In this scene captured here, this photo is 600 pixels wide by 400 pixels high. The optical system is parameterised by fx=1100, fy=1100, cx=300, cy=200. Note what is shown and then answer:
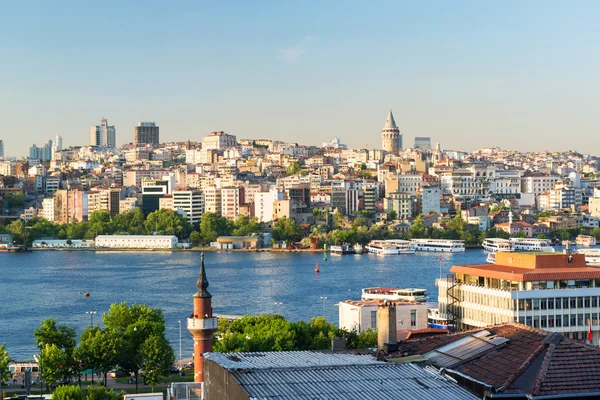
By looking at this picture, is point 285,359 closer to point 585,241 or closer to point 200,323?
point 200,323

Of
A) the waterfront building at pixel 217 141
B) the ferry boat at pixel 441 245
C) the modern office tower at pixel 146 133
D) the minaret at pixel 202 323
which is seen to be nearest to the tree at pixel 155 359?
the minaret at pixel 202 323

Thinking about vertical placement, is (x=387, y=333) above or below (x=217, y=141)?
below

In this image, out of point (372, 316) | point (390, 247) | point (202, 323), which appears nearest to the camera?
point (202, 323)

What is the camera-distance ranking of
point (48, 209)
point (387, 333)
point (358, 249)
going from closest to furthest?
point (387, 333), point (358, 249), point (48, 209)

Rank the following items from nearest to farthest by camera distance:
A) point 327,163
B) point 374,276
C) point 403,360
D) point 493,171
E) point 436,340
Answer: point 403,360 < point 436,340 < point 374,276 < point 493,171 < point 327,163

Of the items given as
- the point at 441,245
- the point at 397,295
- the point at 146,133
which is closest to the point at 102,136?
the point at 146,133

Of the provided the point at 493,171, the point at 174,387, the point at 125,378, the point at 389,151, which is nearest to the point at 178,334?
the point at 125,378

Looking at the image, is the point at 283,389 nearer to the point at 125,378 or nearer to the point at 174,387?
the point at 174,387
